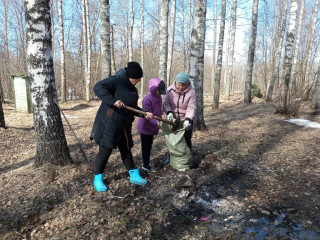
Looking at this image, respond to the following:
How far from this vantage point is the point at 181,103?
3574 millimetres

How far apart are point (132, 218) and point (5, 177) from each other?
2.37m

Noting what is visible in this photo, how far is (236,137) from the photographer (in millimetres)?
5656

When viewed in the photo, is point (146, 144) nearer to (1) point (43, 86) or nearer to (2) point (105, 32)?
(1) point (43, 86)

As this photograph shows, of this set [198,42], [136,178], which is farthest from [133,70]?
[198,42]

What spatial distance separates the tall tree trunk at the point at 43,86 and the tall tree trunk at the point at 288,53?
316 inches

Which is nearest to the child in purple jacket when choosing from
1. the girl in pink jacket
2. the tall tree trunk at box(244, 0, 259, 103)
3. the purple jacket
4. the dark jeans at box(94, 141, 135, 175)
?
the purple jacket

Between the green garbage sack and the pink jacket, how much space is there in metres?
0.21

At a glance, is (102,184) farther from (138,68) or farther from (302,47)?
(302,47)

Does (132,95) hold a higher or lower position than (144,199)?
higher

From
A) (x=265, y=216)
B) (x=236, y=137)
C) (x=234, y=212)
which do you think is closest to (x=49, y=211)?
(x=234, y=212)

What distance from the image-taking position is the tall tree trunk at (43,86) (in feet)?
10.3

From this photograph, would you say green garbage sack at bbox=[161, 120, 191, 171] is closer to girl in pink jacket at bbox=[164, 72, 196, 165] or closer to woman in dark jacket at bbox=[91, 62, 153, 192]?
girl in pink jacket at bbox=[164, 72, 196, 165]

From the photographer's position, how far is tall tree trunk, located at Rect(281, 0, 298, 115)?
25.4 ft

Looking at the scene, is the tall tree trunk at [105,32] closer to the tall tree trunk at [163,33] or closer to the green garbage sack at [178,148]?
the tall tree trunk at [163,33]
